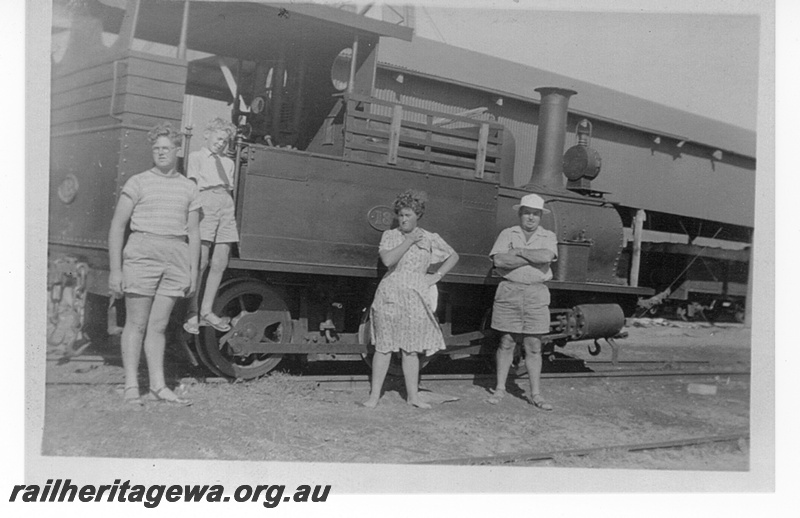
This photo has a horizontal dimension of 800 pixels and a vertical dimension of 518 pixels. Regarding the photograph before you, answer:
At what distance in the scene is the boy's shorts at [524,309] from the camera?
20.1 ft

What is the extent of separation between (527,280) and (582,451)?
158 cm

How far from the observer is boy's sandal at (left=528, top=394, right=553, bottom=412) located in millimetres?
6141

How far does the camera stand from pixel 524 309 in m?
6.14

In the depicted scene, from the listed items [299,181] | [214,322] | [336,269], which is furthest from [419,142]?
[214,322]

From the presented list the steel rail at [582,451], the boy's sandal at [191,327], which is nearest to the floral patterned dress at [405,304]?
the steel rail at [582,451]

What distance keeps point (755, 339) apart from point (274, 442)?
3.51 m

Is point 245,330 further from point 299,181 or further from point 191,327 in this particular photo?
point 299,181

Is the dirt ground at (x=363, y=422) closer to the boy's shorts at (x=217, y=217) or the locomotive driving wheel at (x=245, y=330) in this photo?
the locomotive driving wheel at (x=245, y=330)

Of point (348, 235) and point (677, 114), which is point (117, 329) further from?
point (677, 114)

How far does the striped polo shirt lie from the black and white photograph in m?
0.02

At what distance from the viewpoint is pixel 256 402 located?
557 centimetres

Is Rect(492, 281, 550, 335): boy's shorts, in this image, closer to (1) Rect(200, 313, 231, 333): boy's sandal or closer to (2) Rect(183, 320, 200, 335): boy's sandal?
(1) Rect(200, 313, 231, 333): boy's sandal

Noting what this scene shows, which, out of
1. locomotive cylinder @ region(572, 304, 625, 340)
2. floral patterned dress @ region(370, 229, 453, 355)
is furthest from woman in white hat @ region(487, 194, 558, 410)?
locomotive cylinder @ region(572, 304, 625, 340)
